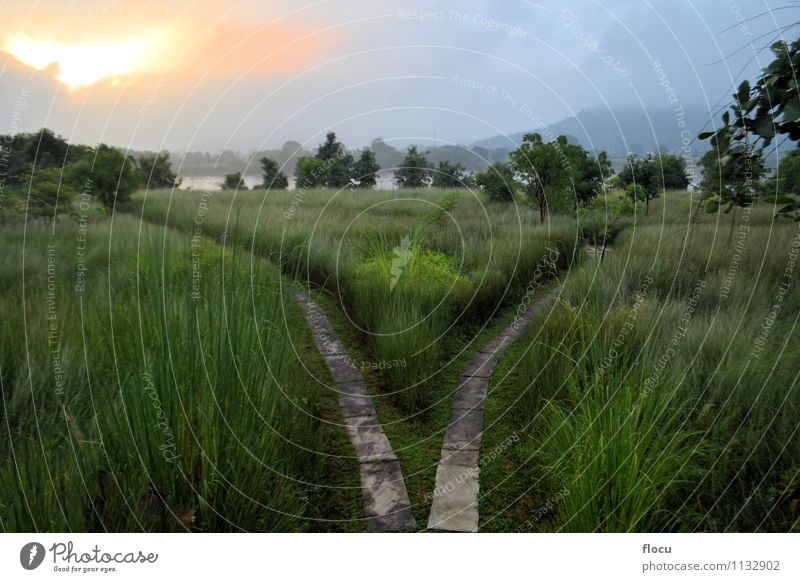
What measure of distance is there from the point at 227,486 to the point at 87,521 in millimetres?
522

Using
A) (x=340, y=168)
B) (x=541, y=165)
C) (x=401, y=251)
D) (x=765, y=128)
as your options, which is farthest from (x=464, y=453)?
(x=541, y=165)

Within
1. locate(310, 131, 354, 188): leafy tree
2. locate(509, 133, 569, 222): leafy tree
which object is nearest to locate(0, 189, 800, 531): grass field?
locate(310, 131, 354, 188): leafy tree

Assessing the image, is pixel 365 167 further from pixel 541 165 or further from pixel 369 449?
pixel 541 165

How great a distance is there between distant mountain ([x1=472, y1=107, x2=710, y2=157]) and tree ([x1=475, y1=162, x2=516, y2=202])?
3322 millimetres

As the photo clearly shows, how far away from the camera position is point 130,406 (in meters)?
2.25

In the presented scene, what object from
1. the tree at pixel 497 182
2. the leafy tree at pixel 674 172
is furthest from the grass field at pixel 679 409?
the tree at pixel 497 182

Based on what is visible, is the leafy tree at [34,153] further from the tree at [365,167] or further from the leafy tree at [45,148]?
the tree at [365,167]

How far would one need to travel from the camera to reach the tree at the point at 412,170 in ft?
16.3

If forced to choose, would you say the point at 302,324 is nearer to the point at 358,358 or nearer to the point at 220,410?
the point at 358,358

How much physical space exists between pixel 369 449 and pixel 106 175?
2.02 meters

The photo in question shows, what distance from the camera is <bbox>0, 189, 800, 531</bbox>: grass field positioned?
7.41 ft

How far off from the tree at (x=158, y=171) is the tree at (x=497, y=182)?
4515 mm

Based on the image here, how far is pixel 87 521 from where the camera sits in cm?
212
